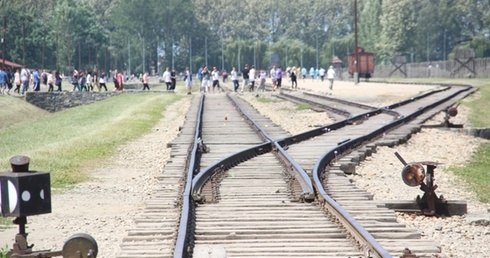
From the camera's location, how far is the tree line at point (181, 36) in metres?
130

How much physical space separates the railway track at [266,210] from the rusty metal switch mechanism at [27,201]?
862 mm

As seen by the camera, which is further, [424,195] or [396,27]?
[396,27]

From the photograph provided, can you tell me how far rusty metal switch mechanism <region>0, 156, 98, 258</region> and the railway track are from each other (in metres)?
0.86

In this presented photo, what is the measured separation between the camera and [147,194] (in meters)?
14.6

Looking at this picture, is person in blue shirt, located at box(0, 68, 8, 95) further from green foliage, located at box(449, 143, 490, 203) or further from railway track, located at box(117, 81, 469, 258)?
green foliage, located at box(449, 143, 490, 203)

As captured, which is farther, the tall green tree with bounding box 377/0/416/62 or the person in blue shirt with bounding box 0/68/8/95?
the tall green tree with bounding box 377/0/416/62

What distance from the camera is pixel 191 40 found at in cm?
18788

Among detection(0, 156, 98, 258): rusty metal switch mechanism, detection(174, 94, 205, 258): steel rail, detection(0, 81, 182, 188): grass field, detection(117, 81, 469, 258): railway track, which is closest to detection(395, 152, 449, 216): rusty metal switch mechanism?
detection(117, 81, 469, 258): railway track

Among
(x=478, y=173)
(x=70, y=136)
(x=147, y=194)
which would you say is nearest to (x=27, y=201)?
(x=147, y=194)

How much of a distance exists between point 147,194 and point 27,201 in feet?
21.5

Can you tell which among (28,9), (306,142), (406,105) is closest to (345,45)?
(28,9)

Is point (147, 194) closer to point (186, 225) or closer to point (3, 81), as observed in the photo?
point (186, 225)

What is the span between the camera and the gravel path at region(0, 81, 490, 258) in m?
10.7

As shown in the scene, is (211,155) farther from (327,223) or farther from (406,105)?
(406,105)
